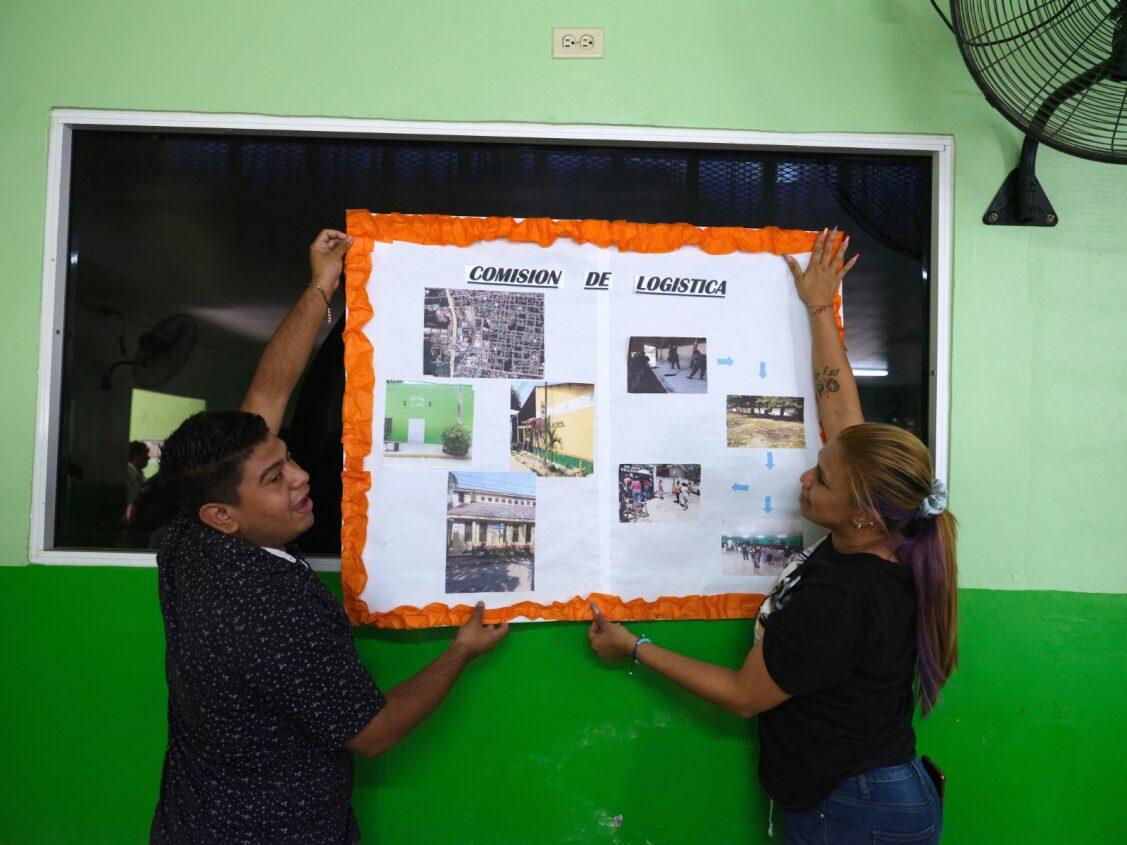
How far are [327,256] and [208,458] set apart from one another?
601 mm

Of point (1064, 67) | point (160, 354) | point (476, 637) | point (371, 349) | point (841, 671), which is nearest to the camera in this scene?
point (841, 671)

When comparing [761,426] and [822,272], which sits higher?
[822,272]

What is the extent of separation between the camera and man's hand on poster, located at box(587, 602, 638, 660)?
1512 millimetres

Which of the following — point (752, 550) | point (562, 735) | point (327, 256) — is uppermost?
point (327, 256)

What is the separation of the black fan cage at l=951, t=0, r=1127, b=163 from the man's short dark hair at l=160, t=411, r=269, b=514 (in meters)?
1.50

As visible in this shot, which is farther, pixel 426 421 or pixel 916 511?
pixel 426 421

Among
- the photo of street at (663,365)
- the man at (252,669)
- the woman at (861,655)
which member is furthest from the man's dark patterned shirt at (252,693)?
the photo of street at (663,365)

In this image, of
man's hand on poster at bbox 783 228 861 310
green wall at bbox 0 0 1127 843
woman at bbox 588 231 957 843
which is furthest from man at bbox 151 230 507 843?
man's hand on poster at bbox 783 228 861 310

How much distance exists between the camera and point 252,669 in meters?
1.10

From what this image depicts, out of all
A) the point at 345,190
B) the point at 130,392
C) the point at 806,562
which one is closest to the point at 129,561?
the point at 130,392

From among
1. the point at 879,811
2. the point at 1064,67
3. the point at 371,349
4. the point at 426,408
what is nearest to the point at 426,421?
the point at 426,408

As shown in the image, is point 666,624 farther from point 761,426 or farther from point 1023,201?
point 1023,201

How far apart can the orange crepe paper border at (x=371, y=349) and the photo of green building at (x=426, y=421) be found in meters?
0.05

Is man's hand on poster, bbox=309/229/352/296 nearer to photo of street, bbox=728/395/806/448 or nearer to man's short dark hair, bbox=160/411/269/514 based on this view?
man's short dark hair, bbox=160/411/269/514
